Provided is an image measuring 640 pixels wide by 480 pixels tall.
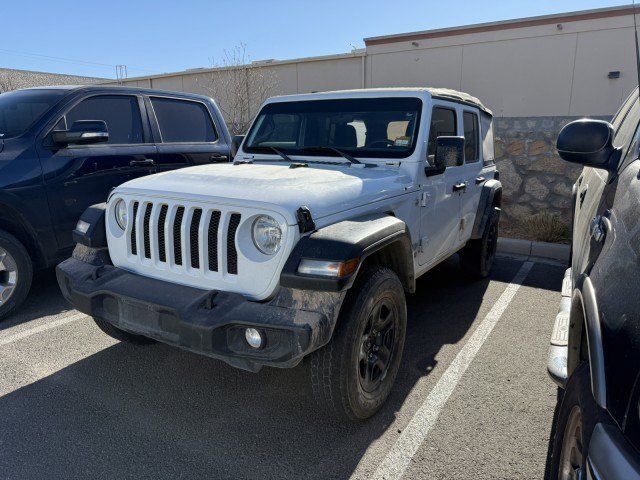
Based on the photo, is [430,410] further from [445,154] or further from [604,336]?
[445,154]

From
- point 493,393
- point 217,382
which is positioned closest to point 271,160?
point 217,382

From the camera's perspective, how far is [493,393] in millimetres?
3109

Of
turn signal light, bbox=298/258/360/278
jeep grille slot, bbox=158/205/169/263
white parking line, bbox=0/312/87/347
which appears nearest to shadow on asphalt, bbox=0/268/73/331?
white parking line, bbox=0/312/87/347

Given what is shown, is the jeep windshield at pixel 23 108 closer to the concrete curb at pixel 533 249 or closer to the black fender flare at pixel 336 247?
the black fender flare at pixel 336 247

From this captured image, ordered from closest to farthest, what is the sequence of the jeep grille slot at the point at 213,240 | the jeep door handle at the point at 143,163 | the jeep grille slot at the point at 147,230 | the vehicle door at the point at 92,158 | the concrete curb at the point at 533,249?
the jeep grille slot at the point at 213,240 → the jeep grille slot at the point at 147,230 → the vehicle door at the point at 92,158 → the jeep door handle at the point at 143,163 → the concrete curb at the point at 533,249

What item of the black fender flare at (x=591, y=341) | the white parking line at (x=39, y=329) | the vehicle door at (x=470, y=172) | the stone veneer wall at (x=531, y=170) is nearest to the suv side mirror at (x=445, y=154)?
the vehicle door at (x=470, y=172)

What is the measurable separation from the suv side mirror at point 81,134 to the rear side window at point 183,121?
102 cm

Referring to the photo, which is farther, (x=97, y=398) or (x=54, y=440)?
(x=97, y=398)

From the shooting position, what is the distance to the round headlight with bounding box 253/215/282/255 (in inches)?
94.6

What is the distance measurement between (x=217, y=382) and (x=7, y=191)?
248 centimetres

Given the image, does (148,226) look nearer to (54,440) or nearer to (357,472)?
(54,440)

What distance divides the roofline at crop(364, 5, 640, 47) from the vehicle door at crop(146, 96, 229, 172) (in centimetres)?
1172

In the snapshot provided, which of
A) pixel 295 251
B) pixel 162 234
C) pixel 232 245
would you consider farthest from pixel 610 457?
pixel 162 234

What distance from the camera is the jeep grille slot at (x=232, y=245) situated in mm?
2457
